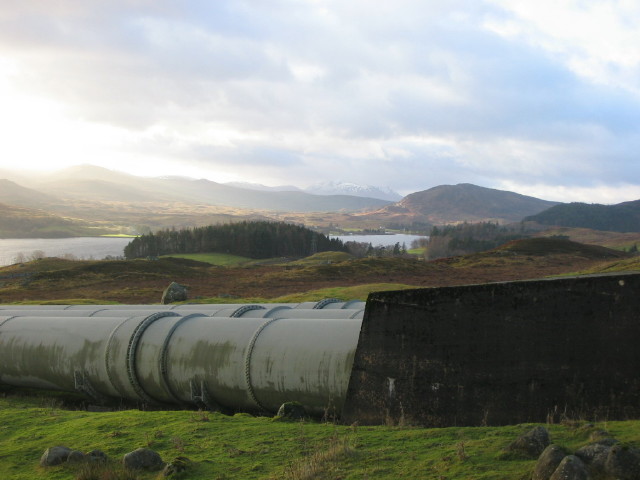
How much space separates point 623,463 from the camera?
4.53 metres

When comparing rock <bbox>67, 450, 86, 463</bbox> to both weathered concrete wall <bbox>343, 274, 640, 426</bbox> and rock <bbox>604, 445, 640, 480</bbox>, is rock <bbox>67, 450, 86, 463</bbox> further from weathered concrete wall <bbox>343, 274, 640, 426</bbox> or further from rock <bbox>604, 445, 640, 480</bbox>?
rock <bbox>604, 445, 640, 480</bbox>

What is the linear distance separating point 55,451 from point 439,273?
45.0m

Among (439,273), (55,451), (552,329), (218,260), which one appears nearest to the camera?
(55,451)

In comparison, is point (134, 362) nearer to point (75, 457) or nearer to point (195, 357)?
point (195, 357)

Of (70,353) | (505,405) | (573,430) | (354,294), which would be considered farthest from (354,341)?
(354,294)

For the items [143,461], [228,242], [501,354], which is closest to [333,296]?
[501,354]

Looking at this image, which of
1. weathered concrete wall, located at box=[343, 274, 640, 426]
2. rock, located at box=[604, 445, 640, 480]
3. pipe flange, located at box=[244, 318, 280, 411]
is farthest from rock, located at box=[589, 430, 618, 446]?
pipe flange, located at box=[244, 318, 280, 411]

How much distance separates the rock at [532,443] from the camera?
538 centimetres

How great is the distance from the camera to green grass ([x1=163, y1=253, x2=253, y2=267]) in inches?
3209

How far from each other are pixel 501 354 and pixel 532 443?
2265mm

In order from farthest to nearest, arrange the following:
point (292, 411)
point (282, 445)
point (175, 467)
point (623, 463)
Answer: point (292, 411), point (282, 445), point (175, 467), point (623, 463)

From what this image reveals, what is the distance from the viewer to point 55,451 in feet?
22.6

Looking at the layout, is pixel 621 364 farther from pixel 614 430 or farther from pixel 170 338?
pixel 170 338

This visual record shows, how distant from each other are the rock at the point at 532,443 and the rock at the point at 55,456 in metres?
5.61
